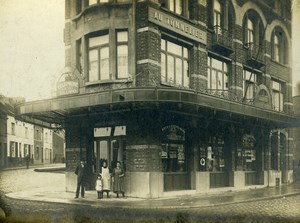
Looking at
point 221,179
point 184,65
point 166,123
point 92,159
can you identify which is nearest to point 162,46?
point 184,65

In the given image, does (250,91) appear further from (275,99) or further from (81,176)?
(81,176)

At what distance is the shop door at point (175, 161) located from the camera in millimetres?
16953

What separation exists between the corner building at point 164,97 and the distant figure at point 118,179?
15.1 inches

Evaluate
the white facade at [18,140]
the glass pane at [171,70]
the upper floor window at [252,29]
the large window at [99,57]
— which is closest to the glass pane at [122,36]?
the large window at [99,57]

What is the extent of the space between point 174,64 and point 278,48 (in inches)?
194

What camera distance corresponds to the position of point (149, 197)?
15695 millimetres

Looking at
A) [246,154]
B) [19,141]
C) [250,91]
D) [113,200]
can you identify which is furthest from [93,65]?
[246,154]

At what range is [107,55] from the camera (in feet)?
52.6

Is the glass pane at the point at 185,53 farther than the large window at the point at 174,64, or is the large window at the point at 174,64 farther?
the glass pane at the point at 185,53

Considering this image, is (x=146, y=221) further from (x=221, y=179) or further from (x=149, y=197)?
(x=221, y=179)

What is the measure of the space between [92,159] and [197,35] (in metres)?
6.75

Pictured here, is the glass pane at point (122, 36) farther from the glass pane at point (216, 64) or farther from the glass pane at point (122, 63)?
the glass pane at point (216, 64)

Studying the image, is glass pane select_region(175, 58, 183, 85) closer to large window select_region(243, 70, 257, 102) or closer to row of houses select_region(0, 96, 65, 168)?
large window select_region(243, 70, 257, 102)

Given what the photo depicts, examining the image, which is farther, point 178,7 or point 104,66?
point 178,7
